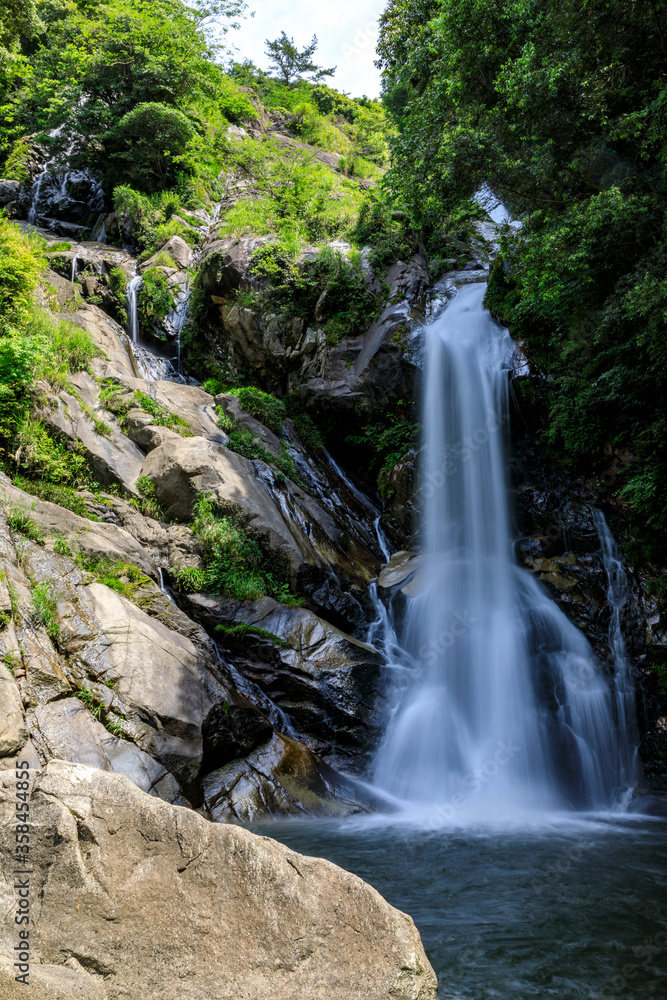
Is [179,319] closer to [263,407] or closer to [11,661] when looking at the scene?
[263,407]

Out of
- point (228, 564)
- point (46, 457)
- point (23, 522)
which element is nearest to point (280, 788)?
point (228, 564)

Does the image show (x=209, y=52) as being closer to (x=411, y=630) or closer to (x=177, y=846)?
(x=411, y=630)

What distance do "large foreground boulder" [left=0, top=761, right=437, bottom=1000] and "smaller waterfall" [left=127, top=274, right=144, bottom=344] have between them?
16.5 m

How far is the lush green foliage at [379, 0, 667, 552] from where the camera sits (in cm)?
870

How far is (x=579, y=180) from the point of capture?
9.80 metres

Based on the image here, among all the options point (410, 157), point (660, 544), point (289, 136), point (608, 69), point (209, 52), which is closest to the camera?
point (608, 69)

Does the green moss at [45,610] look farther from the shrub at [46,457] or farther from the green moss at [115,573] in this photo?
the shrub at [46,457]

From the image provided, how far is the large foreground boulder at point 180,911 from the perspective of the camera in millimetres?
2219

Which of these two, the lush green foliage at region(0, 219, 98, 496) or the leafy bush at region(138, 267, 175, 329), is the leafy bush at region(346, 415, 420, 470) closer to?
the lush green foliage at region(0, 219, 98, 496)

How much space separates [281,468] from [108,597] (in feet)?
21.5

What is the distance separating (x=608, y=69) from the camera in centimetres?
893

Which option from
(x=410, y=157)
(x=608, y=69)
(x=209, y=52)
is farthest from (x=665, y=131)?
(x=209, y=52)

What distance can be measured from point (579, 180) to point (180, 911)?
465 inches

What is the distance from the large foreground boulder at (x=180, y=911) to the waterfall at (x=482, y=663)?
19.4 ft
